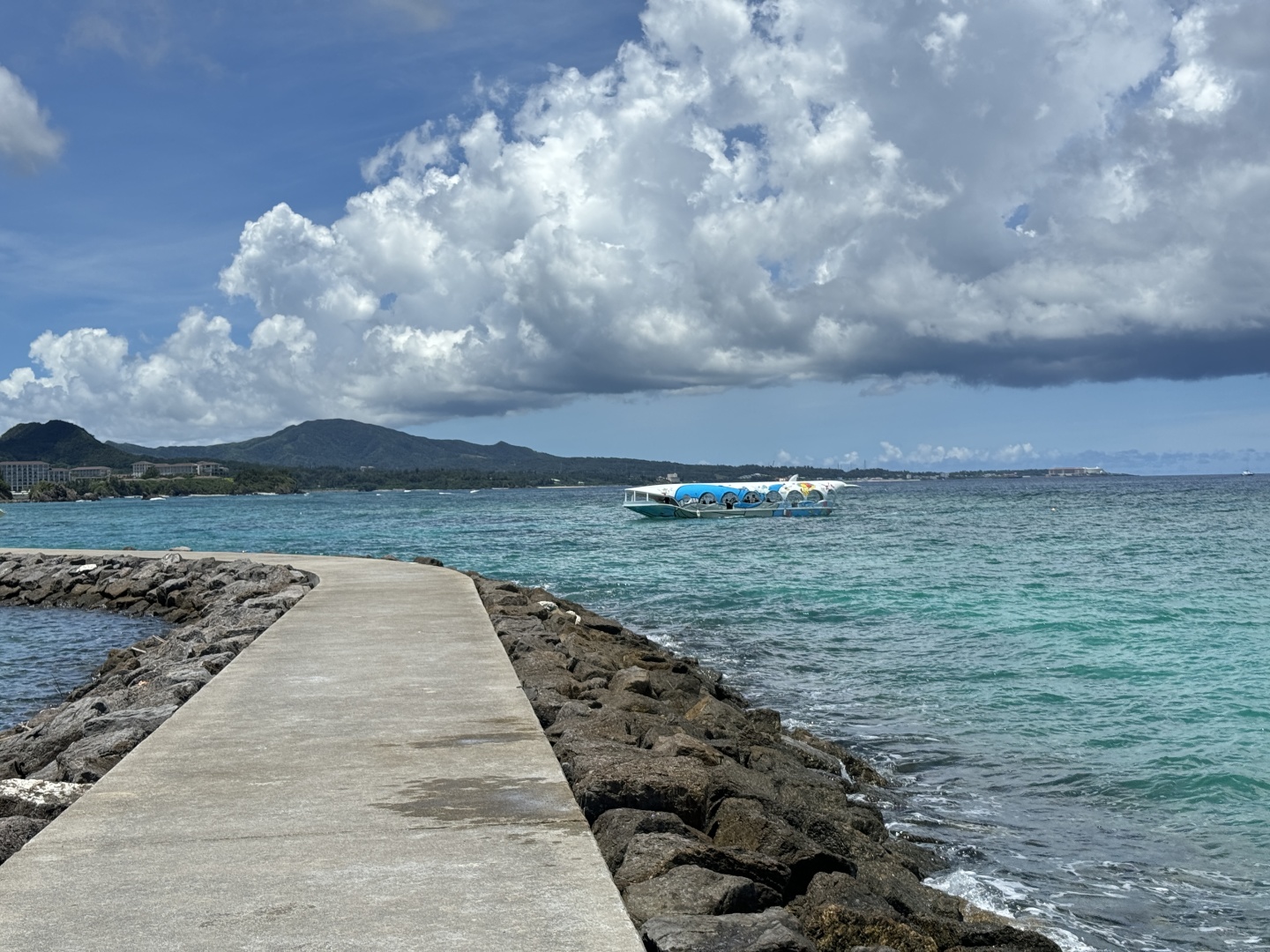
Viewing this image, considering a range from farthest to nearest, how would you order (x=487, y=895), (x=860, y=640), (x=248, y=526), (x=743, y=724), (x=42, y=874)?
1. (x=248, y=526)
2. (x=860, y=640)
3. (x=743, y=724)
4. (x=42, y=874)
5. (x=487, y=895)

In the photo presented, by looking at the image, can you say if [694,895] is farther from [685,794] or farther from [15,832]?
[15,832]

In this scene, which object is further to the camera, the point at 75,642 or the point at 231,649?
the point at 75,642

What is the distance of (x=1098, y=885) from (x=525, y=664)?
4.58 meters

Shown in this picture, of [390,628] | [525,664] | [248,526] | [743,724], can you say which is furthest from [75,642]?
→ [248,526]

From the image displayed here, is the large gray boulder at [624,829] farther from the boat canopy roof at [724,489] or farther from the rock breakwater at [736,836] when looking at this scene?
the boat canopy roof at [724,489]

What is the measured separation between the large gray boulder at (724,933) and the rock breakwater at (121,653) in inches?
110

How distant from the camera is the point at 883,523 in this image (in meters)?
57.7

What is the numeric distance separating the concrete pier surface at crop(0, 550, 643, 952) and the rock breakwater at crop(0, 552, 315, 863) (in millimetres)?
321

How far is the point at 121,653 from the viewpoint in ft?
46.6

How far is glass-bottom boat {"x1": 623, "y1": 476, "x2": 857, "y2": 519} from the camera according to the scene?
68.2 m

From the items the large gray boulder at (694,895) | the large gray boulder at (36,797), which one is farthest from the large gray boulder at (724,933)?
the large gray boulder at (36,797)

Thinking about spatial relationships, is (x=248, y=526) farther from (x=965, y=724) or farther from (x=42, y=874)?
(x=42, y=874)

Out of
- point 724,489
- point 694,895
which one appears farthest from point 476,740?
point 724,489

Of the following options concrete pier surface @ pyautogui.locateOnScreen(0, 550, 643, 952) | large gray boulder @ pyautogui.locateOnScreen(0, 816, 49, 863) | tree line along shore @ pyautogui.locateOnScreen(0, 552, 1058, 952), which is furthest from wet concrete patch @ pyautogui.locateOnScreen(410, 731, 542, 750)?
large gray boulder @ pyautogui.locateOnScreen(0, 816, 49, 863)
